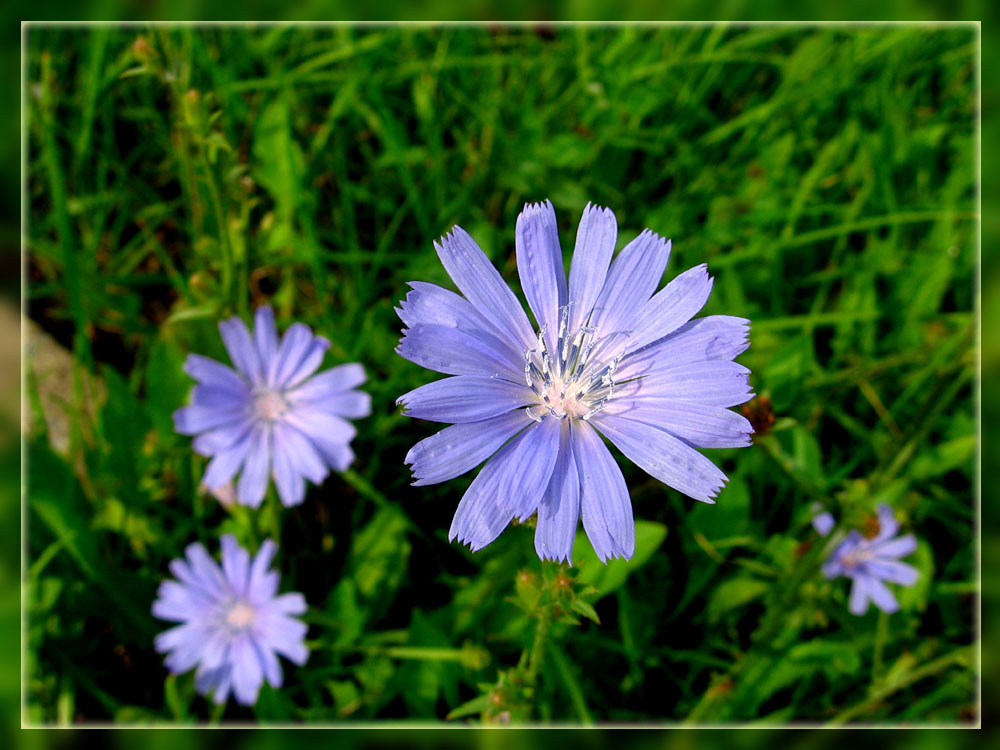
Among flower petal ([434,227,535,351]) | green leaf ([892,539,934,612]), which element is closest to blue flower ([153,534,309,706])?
flower petal ([434,227,535,351])

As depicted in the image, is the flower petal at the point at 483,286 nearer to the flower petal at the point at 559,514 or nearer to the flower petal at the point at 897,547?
the flower petal at the point at 559,514

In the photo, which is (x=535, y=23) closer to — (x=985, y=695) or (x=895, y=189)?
(x=895, y=189)

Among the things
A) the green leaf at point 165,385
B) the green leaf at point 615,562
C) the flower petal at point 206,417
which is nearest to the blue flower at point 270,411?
the flower petal at point 206,417

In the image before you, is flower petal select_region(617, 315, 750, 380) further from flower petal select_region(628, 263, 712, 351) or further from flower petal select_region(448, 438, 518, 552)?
flower petal select_region(448, 438, 518, 552)

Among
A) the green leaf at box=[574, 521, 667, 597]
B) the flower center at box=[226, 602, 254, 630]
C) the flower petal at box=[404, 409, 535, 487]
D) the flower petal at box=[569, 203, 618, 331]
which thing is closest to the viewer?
the flower petal at box=[404, 409, 535, 487]

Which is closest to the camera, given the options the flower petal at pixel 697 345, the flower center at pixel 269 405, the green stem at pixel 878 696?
the flower petal at pixel 697 345

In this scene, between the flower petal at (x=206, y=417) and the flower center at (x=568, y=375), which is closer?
the flower center at (x=568, y=375)

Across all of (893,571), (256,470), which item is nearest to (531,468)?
(256,470)

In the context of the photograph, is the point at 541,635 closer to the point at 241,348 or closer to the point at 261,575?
the point at 261,575
